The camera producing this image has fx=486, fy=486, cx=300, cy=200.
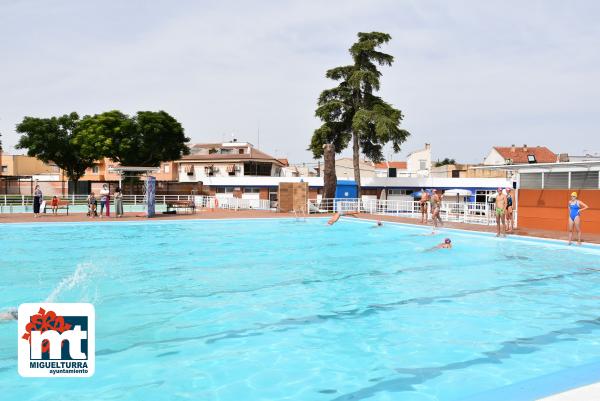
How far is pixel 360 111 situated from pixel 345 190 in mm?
10305

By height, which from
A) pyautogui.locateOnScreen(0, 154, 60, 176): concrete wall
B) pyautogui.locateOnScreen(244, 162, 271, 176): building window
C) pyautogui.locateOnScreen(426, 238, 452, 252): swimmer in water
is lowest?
pyautogui.locateOnScreen(426, 238, 452, 252): swimmer in water

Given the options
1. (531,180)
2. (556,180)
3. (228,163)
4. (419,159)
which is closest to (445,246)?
(556,180)

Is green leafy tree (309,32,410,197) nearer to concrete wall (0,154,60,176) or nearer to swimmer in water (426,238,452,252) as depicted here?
swimmer in water (426,238,452,252)

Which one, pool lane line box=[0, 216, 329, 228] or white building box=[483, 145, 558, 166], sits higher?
white building box=[483, 145, 558, 166]

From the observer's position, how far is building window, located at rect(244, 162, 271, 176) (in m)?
59.9

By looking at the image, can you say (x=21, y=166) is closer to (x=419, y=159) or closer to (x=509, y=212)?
(x=419, y=159)

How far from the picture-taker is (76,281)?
37.5 ft

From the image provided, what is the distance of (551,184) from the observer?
20.3 metres

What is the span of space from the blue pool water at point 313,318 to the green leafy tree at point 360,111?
20.1 m

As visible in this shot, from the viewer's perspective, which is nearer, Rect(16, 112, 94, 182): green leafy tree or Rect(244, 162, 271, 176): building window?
Rect(16, 112, 94, 182): green leafy tree

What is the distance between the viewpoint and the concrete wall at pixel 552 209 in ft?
62.0

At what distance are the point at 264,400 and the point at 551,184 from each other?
61.4 ft

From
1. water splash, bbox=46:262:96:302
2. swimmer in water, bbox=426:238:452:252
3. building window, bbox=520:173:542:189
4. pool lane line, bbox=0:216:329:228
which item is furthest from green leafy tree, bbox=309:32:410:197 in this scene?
water splash, bbox=46:262:96:302

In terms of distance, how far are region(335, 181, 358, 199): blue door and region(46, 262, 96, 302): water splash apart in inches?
1287
